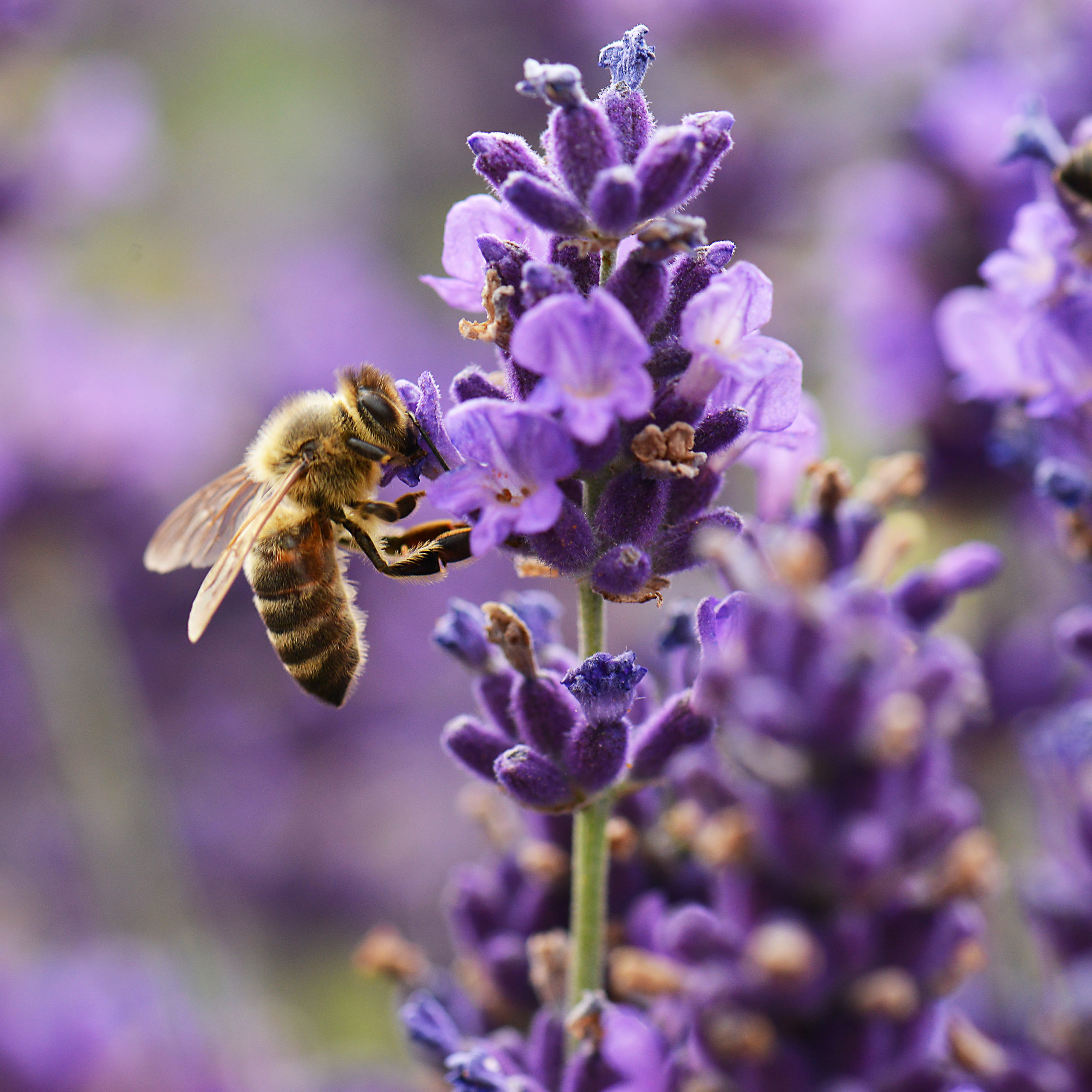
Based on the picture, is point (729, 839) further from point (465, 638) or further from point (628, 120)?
point (628, 120)

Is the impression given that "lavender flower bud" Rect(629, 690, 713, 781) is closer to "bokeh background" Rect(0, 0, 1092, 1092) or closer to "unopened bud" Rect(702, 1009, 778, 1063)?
"unopened bud" Rect(702, 1009, 778, 1063)

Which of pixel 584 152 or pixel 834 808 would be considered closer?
pixel 834 808

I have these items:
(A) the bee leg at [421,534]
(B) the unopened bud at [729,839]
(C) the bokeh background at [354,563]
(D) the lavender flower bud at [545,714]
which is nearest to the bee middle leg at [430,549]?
(A) the bee leg at [421,534]

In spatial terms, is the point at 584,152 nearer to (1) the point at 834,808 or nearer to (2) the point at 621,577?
(2) the point at 621,577

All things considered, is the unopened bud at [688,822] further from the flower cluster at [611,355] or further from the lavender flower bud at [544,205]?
the lavender flower bud at [544,205]

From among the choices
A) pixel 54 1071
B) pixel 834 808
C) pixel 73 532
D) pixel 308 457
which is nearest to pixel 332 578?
pixel 308 457

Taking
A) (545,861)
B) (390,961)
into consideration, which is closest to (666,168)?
(545,861)

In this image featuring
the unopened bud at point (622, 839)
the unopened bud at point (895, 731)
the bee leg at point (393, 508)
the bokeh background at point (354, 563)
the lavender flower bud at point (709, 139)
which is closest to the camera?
the unopened bud at point (895, 731)
